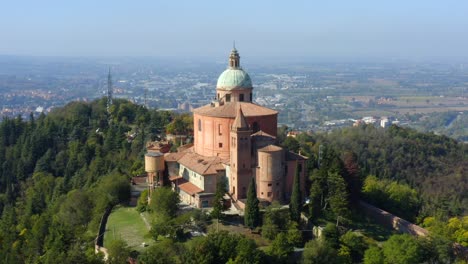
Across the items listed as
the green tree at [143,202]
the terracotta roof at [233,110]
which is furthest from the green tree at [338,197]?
the green tree at [143,202]

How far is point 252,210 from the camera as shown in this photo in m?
38.9

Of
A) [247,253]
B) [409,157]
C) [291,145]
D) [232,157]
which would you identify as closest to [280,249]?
[247,253]

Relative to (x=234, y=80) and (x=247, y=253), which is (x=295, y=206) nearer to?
(x=247, y=253)

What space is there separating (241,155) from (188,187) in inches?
230

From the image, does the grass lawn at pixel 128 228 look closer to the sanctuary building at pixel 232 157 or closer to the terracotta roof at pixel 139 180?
the sanctuary building at pixel 232 157

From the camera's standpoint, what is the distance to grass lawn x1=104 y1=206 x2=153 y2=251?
3938 cm

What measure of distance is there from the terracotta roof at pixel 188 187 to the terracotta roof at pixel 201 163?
4.46 feet

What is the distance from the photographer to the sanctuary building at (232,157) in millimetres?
42844

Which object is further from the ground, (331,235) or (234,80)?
(234,80)

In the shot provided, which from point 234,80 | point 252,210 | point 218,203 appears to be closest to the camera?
point 252,210

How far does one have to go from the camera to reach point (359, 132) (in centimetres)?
10050

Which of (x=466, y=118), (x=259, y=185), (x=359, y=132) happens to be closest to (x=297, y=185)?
(x=259, y=185)

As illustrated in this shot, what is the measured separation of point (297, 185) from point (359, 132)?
63.1 metres

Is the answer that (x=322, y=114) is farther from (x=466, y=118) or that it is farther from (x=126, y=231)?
(x=126, y=231)
